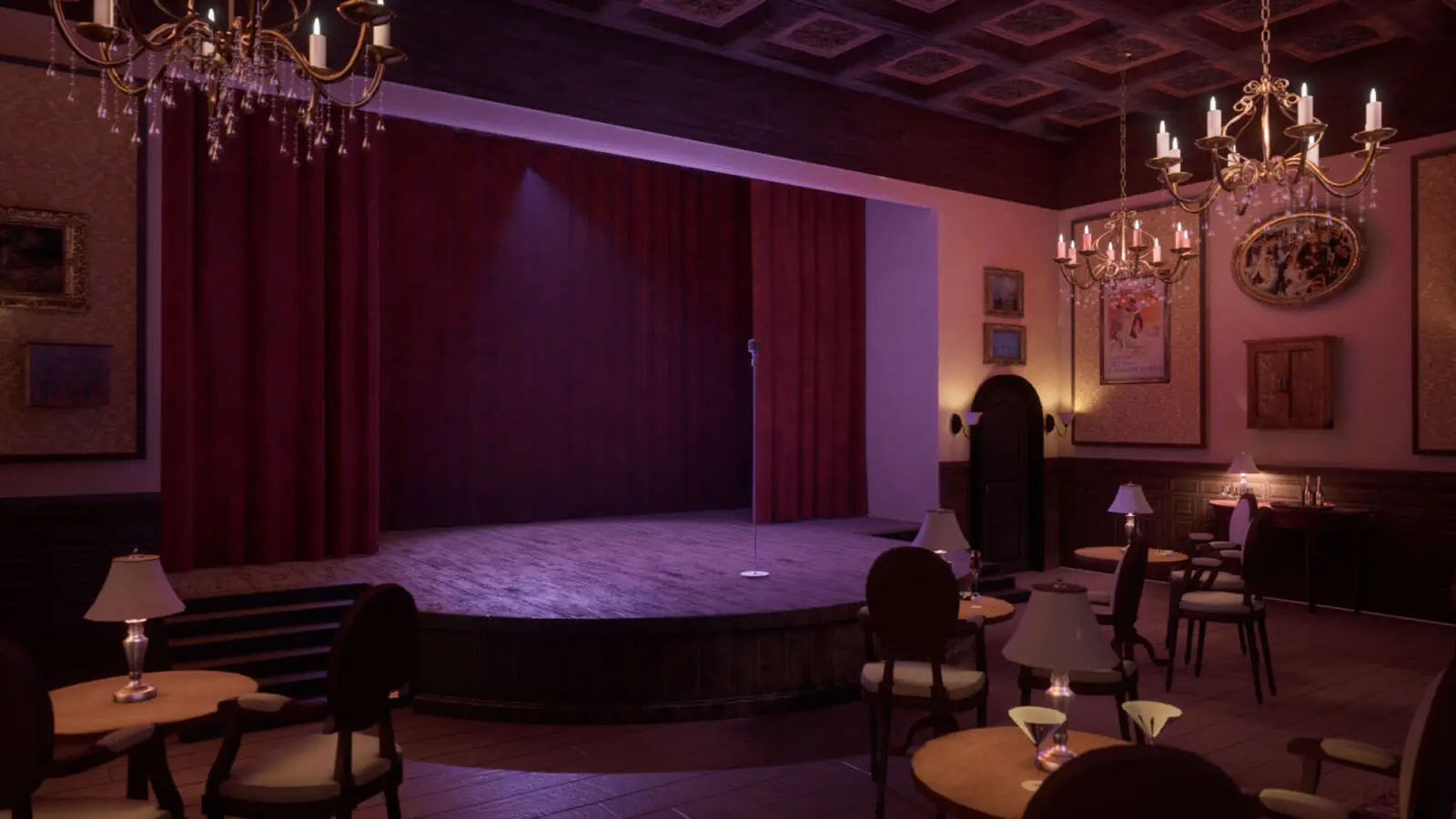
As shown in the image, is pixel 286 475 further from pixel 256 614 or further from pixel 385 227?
pixel 385 227

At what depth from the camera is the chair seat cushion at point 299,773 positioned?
8.82 ft

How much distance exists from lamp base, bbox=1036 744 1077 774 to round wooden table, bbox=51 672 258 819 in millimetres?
2340

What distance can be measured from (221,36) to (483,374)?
5532mm

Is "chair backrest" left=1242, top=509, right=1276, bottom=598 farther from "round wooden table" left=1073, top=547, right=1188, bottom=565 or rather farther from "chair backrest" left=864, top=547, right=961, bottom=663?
"chair backrest" left=864, top=547, right=961, bottom=663

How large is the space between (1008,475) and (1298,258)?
3042 mm

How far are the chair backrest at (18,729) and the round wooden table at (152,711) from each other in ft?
1.33

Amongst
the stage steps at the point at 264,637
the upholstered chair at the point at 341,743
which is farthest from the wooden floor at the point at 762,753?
the upholstered chair at the point at 341,743

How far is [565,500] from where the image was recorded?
30.6ft

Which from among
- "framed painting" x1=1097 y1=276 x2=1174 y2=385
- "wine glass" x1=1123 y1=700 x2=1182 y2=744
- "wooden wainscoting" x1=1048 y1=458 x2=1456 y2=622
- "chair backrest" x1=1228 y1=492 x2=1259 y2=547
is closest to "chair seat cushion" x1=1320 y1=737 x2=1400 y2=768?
"wine glass" x1=1123 y1=700 x2=1182 y2=744

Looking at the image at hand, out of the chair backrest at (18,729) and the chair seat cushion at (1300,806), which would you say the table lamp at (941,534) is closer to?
the chair seat cushion at (1300,806)

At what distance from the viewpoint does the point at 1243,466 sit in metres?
7.68

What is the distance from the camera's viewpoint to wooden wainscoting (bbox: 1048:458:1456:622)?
693 centimetres

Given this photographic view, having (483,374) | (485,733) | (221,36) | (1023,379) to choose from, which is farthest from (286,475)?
(1023,379)

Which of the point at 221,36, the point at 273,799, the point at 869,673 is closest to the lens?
the point at 273,799
